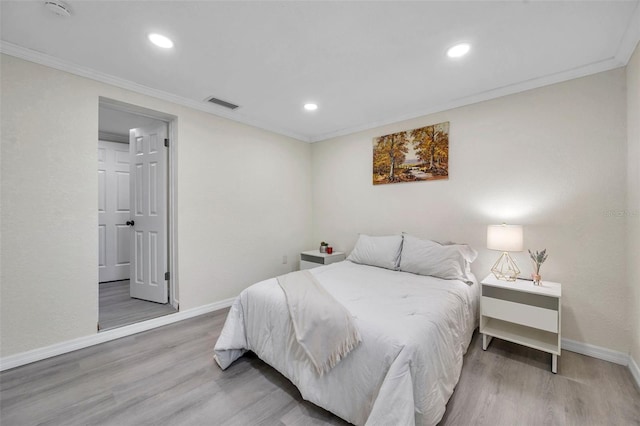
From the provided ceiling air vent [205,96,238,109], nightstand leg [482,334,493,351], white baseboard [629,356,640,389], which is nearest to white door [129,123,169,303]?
ceiling air vent [205,96,238,109]

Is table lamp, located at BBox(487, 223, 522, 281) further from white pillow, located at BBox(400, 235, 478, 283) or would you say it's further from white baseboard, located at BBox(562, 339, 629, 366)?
white baseboard, located at BBox(562, 339, 629, 366)

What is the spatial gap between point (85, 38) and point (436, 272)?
3.56 meters

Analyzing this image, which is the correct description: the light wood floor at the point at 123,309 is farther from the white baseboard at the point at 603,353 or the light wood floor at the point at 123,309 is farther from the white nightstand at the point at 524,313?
the white baseboard at the point at 603,353

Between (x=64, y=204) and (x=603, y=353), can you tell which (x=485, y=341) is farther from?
(x=64, y=204)

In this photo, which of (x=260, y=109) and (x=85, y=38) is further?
(x=260, y=109)

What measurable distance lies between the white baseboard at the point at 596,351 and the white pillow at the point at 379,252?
5.32 feet

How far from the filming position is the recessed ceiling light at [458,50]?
2009mm

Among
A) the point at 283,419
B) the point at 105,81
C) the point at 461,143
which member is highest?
the point at 105,81

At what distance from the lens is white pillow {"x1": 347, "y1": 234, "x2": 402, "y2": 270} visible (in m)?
2.97

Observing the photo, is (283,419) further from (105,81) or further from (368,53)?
(105,81)

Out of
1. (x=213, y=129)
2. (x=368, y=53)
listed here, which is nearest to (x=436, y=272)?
(x=368, y=53)

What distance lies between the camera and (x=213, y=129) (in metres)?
3.27

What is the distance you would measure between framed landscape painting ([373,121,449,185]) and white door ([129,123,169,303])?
110 inches

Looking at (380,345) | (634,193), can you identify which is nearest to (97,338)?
(380,345)
